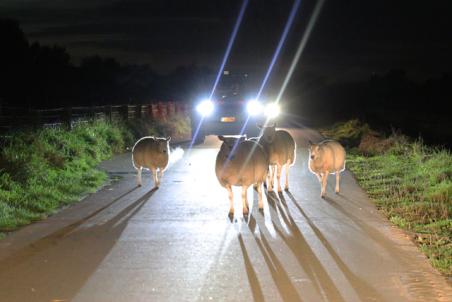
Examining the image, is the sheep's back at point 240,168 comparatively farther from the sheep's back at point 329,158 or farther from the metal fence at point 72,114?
the metal fence at point 72,114

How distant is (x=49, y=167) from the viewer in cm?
1518

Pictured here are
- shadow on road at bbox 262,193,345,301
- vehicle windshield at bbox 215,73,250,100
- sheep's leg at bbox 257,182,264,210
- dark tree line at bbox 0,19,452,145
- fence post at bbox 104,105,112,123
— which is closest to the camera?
shadow on road at bbox 262,193,345,301

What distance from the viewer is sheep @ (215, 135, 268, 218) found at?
10.6 m

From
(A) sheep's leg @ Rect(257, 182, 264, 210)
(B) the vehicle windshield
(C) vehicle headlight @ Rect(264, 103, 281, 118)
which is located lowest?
(A) sheep's leg @ Rect(257, 182, 264, 210)

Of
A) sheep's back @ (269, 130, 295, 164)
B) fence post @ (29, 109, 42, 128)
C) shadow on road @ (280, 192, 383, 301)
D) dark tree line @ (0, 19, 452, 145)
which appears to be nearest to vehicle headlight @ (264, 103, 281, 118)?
dark tree line @ (0, 19, 452, 145)

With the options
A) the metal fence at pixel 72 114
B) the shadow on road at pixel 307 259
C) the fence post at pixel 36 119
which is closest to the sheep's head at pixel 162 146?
the shadow on road at pixel 307 259

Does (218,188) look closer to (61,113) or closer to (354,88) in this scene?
(61,113)

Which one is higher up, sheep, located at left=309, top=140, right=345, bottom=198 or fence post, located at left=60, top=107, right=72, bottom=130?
fence post, located at left=60, top=107, right=72, bottom=130

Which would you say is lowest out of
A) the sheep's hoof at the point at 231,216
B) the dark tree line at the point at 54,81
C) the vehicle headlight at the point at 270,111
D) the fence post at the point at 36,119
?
the sheep's hoof at the point at 231,216

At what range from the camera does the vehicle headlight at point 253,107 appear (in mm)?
26125

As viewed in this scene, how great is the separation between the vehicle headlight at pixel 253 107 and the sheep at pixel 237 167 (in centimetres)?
1497

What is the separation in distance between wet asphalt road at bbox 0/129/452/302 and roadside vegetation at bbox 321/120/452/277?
0.33 meters

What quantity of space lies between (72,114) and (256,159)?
12.4 m

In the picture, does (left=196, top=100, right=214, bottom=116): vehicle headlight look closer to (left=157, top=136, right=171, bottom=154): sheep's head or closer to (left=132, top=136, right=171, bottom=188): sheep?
(left=132, top=136, right=171, bottom=188): sheep
